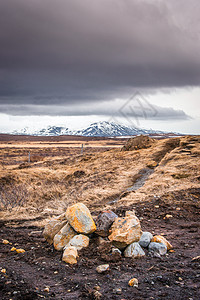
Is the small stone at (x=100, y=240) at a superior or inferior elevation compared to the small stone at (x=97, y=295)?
inferior

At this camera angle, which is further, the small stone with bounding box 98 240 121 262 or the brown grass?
the brown grass

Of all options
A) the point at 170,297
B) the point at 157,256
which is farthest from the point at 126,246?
the point at 170,297

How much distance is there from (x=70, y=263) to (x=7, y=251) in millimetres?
2028

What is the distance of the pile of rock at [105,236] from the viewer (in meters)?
5.84

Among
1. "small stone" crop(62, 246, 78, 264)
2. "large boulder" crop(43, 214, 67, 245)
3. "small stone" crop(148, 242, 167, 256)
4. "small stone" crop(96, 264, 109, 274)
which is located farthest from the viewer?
"large boulder" crop(43, 214, 67, 245)

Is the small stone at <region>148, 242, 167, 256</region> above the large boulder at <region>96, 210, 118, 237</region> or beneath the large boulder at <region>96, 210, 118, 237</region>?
beneath

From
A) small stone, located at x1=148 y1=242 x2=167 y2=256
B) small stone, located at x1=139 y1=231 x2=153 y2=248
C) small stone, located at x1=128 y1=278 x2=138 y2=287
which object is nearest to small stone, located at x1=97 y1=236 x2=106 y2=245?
small stone, located at x1=139 y1=231 x2=153 y2=248

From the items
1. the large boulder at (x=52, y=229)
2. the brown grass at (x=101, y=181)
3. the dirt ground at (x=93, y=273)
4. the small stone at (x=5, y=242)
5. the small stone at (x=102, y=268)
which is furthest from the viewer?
the brown grass at (x=101, y=181)

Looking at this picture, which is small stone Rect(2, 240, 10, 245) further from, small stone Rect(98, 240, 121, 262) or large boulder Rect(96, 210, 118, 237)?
small stone Rect(98, 240, 121, 262)

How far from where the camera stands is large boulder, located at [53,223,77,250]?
6.27m

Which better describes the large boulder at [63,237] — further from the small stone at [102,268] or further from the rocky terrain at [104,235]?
the small stone at [102,268]

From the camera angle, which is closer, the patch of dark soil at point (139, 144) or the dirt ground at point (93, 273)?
the dirt ground at point (93, 273)

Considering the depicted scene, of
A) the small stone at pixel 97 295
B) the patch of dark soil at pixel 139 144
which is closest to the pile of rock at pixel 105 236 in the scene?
the small stone at pixel 97 295

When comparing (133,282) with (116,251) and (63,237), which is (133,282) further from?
(63,237)
